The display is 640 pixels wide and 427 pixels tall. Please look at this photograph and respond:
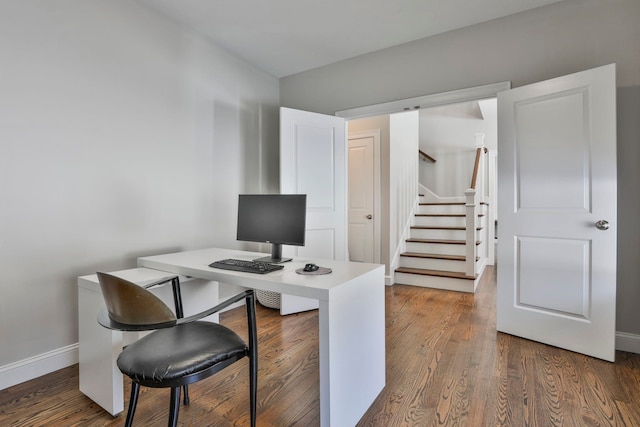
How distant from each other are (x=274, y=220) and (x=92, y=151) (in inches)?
52.1

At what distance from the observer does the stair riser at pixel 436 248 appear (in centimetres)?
429

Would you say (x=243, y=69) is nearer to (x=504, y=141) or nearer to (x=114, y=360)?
(x=504, y=141)

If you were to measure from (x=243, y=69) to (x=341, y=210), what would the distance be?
71.8 inches

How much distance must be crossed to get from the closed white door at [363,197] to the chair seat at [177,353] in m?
3.07

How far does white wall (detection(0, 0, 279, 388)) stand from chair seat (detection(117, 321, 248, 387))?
1107 millimetres

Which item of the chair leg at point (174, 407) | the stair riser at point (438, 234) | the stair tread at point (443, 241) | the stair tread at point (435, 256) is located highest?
the stair riser at point (438, 234)

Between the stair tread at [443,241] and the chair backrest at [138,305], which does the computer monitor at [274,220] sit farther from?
the stair tread at [443,241]

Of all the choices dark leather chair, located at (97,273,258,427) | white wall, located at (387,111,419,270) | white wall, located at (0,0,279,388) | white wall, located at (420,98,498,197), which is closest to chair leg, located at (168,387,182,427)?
dark leather chair, located at (97,273,258,427)

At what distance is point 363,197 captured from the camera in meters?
4.42

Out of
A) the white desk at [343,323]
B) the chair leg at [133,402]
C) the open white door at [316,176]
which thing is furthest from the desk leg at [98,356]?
the open white door at [316,176]

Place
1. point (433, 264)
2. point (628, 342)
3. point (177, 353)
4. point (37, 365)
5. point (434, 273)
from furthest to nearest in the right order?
point (433, 264)
point (434, 273)
point (628, 342)
point (37, 365)
point (177, 353)

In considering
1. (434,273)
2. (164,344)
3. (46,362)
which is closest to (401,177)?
(434,273)

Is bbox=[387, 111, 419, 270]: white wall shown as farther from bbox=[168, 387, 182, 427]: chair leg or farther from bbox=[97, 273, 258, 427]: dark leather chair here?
bbox=[168, 387, 182, 427]: chair leg

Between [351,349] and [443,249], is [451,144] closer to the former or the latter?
[443,249]
